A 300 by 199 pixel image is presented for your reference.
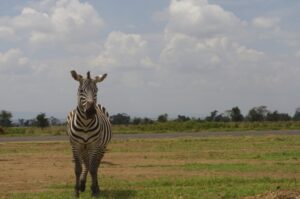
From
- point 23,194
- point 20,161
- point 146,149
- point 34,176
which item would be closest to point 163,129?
point 146,149

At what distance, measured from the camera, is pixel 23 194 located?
12328 millimetres

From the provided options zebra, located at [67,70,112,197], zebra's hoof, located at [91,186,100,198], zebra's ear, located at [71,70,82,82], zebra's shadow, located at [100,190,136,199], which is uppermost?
zebra's ear, located at [71,70,82,82]

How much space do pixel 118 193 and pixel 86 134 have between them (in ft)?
5.46

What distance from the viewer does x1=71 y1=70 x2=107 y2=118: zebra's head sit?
11164 mm

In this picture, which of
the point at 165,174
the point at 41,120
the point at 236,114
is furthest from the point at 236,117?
the point at 165,174

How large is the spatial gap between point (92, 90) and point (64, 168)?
8.00 meters

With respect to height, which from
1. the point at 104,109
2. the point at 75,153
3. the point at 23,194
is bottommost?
the point at 23,194

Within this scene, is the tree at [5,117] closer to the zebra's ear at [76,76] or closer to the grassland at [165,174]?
the grassland at [165,174]

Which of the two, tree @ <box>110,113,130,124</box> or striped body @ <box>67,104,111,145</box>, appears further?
tree @ <box>110,113,130,124</box>

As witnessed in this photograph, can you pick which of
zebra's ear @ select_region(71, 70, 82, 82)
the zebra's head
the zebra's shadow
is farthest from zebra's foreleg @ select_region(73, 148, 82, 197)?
zebra's ear @ select_region(71, 70, 82, 82)

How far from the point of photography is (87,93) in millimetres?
11320

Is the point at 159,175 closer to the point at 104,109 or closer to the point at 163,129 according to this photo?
the point at 104,109

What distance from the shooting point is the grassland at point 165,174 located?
40.4 ft

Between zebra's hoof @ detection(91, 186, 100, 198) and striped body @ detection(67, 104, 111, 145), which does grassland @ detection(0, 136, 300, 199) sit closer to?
zebra's hoof @ detection(91, 186, 100, 198)
